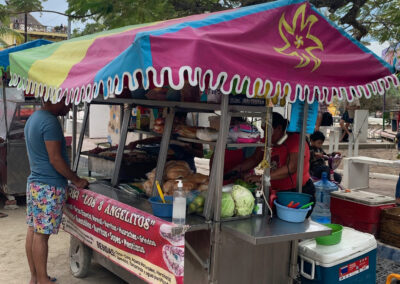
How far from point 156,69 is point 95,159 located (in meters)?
2.64

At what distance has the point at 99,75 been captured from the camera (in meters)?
2.57

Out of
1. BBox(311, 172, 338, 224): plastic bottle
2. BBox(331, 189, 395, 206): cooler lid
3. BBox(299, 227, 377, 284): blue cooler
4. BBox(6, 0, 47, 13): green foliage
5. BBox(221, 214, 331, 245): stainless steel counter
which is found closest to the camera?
BBox(221, 214, 331, 245): stainless steel counter

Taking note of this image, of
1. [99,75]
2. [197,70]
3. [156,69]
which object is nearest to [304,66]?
[197,70]

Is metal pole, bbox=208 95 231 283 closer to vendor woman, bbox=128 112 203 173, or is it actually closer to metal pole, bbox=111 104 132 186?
vendor woman, bbox=128 112 203 173

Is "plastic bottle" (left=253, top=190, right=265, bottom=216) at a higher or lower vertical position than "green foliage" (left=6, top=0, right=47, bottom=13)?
lower

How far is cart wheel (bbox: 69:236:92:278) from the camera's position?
4152 mm

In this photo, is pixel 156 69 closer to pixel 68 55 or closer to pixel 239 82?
pixel 239 82

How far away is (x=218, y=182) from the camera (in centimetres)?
296

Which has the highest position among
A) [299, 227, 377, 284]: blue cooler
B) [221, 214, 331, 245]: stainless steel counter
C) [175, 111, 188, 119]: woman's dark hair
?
[175, 111, 188, 119]: woman's dark hair

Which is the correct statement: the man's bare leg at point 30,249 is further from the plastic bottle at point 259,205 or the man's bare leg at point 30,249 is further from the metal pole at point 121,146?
the plastic bottle at point 259,205

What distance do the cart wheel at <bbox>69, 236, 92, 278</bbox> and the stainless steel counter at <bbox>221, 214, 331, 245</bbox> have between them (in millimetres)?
1847

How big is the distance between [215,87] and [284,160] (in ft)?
5.10

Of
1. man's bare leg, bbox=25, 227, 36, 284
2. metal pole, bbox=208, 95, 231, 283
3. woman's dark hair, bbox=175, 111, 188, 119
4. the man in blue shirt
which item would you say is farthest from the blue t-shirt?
metal pole, bbox=208, 95, 231, 283

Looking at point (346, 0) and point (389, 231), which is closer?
point (389, 231)
